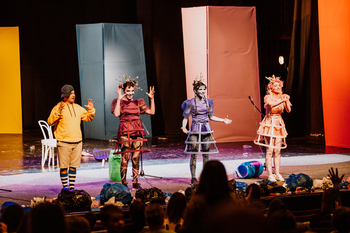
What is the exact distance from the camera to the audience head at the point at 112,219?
2279 millimetres

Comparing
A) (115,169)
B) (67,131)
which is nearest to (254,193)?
(67,131)

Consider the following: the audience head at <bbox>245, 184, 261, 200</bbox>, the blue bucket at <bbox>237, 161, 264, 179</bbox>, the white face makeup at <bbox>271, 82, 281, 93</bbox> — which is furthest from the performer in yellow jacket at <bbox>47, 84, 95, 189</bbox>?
the white face makeup at <bbox>271, 82, 281, 93</bbox>

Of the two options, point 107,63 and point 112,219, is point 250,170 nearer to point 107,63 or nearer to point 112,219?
point 112,219

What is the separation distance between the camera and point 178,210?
2771mm

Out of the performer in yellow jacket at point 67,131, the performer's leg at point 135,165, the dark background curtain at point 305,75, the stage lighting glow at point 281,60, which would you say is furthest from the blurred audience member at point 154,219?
the stage lighting glow at point 281,60

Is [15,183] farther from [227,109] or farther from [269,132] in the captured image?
[227,109]

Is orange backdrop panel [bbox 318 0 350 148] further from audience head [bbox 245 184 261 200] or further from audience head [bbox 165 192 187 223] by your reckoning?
audience head [bbox 165 192 187 223]

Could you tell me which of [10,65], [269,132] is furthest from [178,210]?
[10,65]

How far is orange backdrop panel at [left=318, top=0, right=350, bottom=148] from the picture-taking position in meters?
8.91

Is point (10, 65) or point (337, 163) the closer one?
point (337, 163)

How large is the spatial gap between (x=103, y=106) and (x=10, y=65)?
320cm

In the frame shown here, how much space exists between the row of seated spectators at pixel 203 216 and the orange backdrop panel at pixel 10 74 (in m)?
9.61

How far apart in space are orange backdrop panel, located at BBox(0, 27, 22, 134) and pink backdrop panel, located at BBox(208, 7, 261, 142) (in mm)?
5626

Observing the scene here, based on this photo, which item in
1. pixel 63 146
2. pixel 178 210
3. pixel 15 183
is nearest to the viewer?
pixel 178 210
